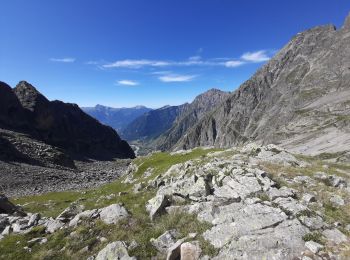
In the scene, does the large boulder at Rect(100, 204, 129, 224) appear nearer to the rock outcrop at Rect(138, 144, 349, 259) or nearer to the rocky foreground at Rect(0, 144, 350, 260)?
the rocky foreground at Rect(0, 144, 350, 260)

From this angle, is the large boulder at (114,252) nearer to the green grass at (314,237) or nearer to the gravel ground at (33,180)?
the green grass at (314,237)

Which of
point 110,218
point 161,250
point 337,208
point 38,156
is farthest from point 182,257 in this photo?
point 38,156

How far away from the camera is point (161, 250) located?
52.4 feet

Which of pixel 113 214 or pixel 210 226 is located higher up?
pixel 113 214

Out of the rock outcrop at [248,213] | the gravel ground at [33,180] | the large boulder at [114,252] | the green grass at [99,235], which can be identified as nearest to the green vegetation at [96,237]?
the green grass at [99,235]

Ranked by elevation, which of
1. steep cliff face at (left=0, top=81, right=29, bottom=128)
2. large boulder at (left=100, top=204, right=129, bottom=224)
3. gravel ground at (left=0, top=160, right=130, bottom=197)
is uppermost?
steep cliff face at (left=0, top=81, right=29, bottom=128)

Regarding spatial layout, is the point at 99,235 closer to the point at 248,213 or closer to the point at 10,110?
the point at 248,213

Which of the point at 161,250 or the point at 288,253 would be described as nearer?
the point at 288,253

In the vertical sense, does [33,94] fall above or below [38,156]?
above

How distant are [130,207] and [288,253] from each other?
40.7 feet

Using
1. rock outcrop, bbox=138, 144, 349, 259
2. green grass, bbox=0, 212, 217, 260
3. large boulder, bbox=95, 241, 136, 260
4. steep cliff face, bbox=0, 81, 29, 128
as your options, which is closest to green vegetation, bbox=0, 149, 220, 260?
green grass, bbox=0, 212, 217, 260

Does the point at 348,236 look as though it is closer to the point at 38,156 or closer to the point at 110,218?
the point at 110,218

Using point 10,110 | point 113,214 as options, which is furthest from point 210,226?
point 10,110

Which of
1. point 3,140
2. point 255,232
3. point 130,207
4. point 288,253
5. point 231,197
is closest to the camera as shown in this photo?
point 288,253
